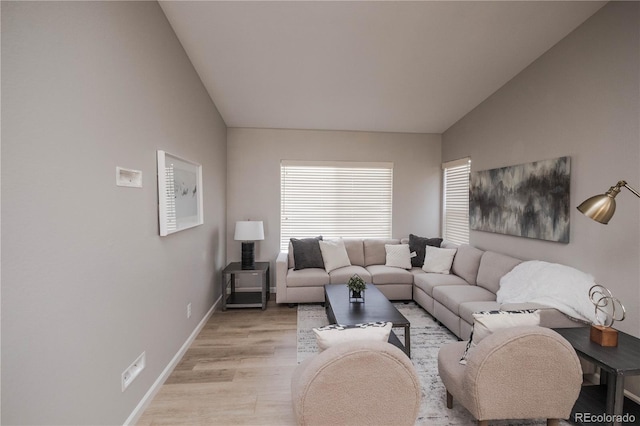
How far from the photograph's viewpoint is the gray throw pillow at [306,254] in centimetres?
423

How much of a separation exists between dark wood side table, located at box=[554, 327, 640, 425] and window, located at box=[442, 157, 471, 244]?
2381mm

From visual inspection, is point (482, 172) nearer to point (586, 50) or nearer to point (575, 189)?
point (575, 189)

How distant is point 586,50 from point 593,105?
0.50m

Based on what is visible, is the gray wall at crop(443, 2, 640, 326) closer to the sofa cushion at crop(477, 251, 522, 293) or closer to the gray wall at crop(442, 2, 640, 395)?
the gray wall at crop(442, 2, 640, 395)

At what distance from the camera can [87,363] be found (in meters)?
1.48

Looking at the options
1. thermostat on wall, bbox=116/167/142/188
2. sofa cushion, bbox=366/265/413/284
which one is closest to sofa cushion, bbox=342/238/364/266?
sofa cushion, bbox=366/265/413/284

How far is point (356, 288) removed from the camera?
9.73ft

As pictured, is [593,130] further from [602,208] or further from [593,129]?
[602,208]

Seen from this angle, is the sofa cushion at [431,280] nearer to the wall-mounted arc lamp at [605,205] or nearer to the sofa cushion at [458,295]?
the sofa cushion at [458,295]

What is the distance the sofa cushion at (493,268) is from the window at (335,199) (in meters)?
1.69

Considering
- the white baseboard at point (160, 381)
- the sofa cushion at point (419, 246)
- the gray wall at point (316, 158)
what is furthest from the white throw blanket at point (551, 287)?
the white baseboard at point (160, 381)

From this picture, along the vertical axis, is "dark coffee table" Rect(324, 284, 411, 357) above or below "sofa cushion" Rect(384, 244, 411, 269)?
below

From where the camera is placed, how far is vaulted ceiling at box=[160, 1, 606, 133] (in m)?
2.39

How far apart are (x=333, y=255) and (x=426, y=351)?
1.84 meters
